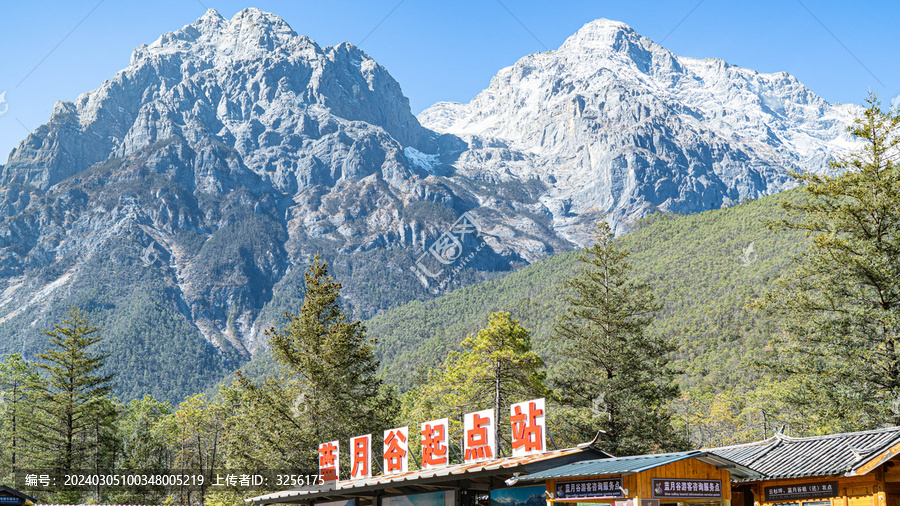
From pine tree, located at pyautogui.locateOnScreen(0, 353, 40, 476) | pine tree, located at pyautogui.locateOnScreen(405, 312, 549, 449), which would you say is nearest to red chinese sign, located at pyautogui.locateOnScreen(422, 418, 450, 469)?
pine tree, located at pyautogui.locateOnScreen(405, 312, 549, 449)

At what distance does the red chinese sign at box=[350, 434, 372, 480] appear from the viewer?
935 inches

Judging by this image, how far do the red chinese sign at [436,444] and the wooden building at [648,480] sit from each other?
5688mm

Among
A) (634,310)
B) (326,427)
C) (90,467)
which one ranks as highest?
(634,310)

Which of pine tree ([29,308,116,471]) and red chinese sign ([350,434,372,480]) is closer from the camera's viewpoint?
red chinese sign ([350,434,372,480])

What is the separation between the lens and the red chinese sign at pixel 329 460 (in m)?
25.0

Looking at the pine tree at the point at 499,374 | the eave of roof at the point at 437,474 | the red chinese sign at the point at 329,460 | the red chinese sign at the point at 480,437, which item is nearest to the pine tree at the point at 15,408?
the red chinese sign at the point at 329,460

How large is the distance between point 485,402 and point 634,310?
9.88m

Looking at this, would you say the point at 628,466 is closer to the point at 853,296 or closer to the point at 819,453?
the point at 819,453

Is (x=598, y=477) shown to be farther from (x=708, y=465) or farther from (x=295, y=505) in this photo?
(x=295, y=505)

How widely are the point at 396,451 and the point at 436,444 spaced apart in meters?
1.99

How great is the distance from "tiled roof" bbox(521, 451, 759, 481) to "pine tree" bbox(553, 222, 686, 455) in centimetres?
1879

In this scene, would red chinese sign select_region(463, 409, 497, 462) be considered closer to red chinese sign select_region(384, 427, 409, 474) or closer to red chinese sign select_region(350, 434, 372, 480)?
red chinese sign select_region(384, 427, 409, 474)

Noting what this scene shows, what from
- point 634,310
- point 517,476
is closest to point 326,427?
point 634,310

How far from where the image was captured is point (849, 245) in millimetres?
24797
